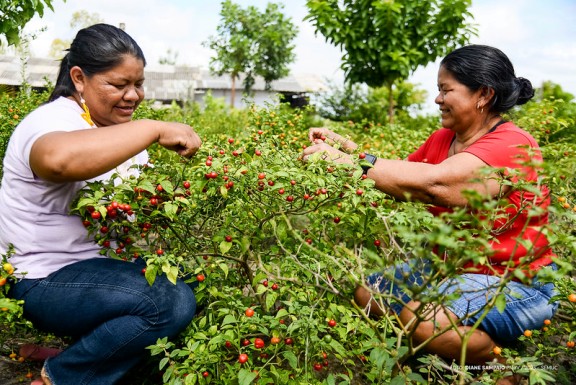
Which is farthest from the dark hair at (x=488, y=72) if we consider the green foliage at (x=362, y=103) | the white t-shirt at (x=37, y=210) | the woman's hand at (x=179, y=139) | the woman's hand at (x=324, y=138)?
the green foliage at (x=362, y=103)

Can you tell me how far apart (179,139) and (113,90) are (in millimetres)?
441

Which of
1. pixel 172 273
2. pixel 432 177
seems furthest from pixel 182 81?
pixel 172 273

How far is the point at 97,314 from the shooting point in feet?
6.57

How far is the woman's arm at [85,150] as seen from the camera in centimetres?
180

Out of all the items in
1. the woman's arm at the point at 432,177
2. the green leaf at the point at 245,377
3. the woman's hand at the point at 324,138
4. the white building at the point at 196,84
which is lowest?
the white building at the point at 196,84

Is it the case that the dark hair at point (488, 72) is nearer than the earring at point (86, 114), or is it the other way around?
the earring at point (86, 114)

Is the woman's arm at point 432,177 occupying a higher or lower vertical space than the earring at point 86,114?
lower

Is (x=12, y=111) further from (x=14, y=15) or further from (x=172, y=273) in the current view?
(x=172, y=273)

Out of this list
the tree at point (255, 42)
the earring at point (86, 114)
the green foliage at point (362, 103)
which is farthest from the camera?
the tree at point (255, 42)

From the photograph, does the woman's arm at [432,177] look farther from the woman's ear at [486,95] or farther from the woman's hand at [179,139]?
the woman's hand at [179,139]

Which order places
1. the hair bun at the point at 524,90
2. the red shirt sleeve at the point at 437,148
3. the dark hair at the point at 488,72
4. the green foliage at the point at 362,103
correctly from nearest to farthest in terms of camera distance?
the dark hair at the point at 488,72 → the hair bun at the point at 524,90 → the red shirt sleeve at the point at 437,148 → the green foliage at the point at 362,103

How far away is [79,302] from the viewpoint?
78.3 inches

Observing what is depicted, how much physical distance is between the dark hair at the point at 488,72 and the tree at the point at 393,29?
17.6 ft

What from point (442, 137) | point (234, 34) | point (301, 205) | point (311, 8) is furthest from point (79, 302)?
point (234, 34)
